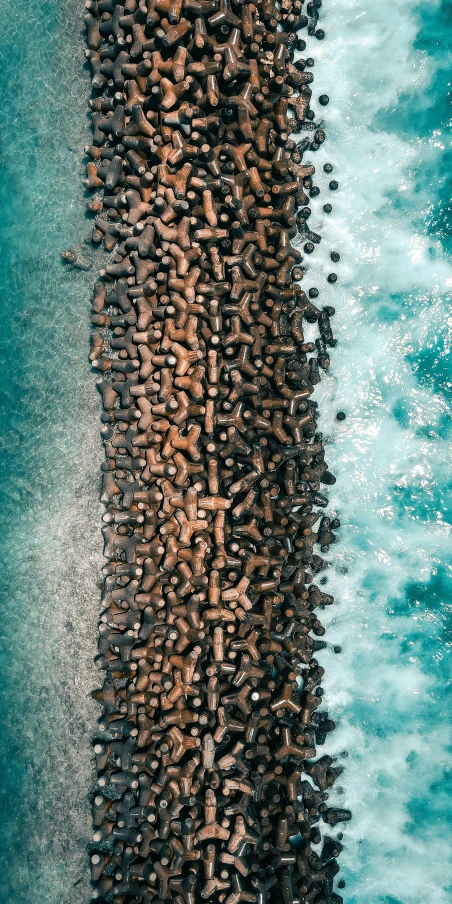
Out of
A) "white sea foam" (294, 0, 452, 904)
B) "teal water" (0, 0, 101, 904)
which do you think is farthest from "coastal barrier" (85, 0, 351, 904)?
"white sea foam" (294, 0, 452, 904)

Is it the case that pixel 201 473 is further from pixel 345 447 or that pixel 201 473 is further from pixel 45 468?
pixel 345 447

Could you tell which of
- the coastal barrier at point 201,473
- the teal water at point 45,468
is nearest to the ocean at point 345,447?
the teal water at point 45,468

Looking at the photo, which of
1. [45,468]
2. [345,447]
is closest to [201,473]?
[45,468]

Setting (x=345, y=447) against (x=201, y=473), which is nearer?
(x=201, y=473)

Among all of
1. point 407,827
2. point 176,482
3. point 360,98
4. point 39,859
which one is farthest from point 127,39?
point 407,827

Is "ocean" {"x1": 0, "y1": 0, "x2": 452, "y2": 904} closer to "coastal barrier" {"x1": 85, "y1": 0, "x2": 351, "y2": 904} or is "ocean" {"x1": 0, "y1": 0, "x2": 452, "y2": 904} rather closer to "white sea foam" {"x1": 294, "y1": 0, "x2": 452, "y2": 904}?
"white sea foam" {"x1": 294, "y1": 0, "x2": 452, "y2": 904}

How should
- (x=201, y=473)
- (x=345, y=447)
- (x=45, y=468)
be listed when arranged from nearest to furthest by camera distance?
(x=201, y=473)
(x=45, y=468)
(x=345, y=447)
